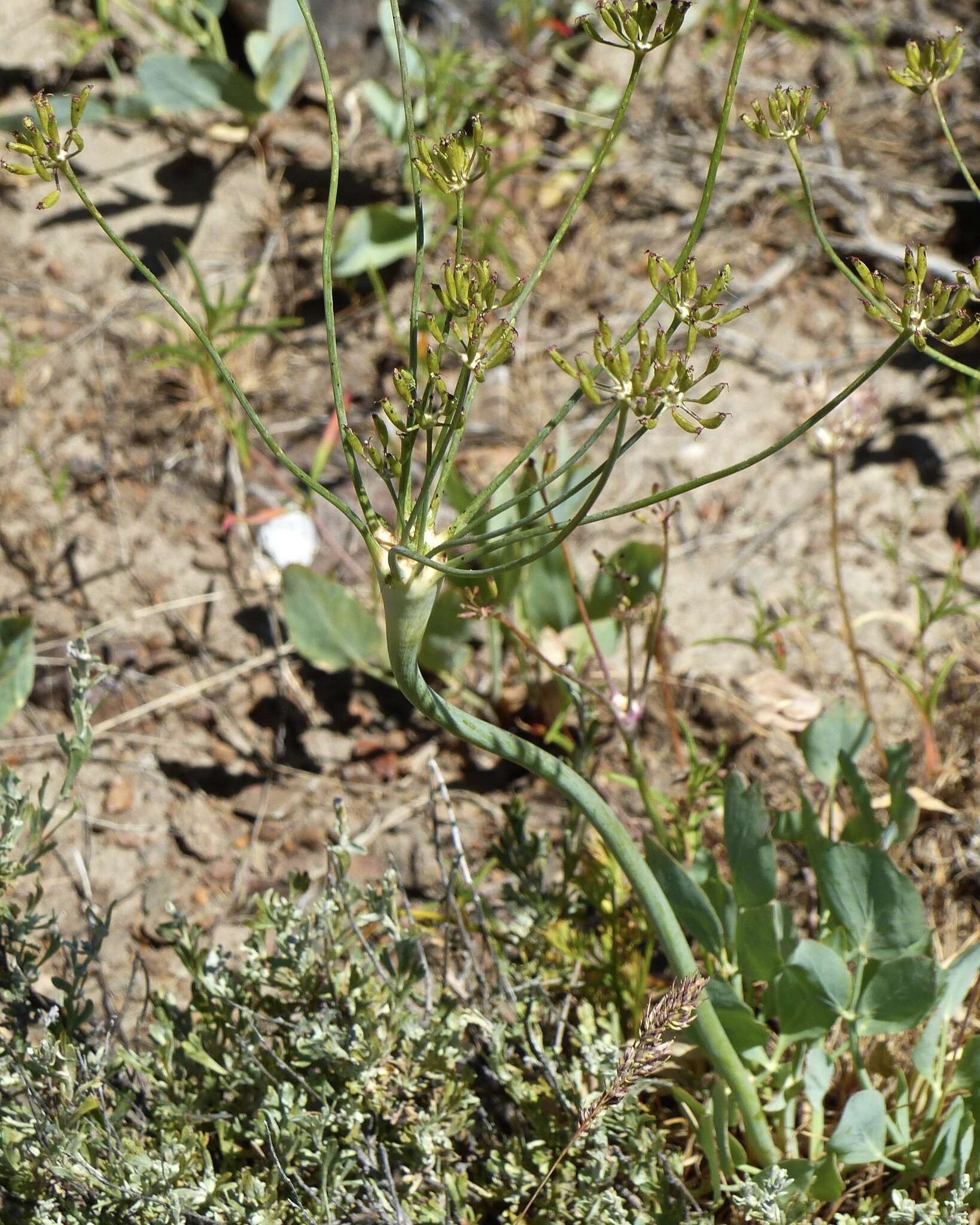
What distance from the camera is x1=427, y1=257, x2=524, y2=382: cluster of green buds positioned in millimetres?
1079

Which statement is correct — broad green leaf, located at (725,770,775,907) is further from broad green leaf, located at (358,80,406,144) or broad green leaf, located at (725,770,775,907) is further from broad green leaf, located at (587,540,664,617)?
A: broad green leaf, located at (358,80,406,144)

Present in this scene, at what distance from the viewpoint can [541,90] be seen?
3.78m

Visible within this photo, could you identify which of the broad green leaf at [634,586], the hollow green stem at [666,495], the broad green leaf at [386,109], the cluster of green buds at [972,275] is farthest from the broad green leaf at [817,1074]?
the broad green leaf at [386,109]

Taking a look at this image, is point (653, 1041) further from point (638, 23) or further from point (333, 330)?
point (638, 23)

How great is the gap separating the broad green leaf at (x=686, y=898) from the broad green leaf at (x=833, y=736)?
35 cm

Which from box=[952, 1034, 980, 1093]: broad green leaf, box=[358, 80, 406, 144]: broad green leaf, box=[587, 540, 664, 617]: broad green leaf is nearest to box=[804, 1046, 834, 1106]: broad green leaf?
box=[952, 1034, 980, 1093]: broad green leaf

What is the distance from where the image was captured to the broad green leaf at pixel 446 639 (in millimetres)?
2455

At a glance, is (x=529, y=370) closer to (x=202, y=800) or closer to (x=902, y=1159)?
(x=202, y=800)

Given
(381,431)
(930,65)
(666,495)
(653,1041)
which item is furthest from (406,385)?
(930,65)

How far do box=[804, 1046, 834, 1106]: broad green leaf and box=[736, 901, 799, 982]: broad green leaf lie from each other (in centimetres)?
12

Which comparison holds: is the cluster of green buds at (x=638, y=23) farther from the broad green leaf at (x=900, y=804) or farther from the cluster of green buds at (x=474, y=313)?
the broad green leaf at (x=900, y=804)

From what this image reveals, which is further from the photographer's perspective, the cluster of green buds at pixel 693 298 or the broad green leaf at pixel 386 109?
the broad green leaf at pixel 386 109

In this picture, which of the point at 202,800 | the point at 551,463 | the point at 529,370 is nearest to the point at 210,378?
the point at 529,370

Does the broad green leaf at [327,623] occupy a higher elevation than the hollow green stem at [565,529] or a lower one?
lower
